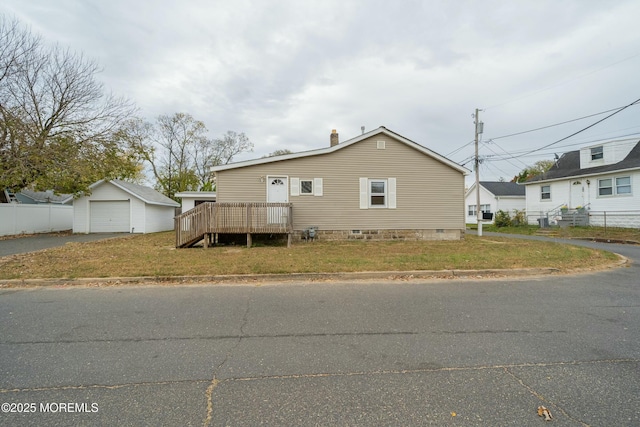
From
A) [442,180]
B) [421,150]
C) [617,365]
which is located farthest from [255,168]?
[617,365]

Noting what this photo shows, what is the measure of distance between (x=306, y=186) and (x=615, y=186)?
19.5 m

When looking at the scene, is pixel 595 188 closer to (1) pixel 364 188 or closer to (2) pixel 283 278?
(1) pixel 364 188

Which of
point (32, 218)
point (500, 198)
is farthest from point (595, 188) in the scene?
Result: point (32, 218)

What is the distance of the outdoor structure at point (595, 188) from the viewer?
720 inches

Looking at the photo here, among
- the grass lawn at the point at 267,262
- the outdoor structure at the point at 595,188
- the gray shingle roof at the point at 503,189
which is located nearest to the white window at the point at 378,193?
the grass lawn at the point at 267,262

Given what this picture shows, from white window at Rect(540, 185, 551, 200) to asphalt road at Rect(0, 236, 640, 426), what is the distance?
21.9m

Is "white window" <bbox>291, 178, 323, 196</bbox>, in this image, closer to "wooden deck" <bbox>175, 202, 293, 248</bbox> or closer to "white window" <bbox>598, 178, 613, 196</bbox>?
"wooden deck" <bbox>175, 202, 293, 248</bbox>

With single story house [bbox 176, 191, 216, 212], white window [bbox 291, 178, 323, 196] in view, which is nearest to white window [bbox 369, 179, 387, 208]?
white window [bbox 291, 178, 323, 196]

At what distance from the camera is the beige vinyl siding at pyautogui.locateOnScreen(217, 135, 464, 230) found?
42.6 feet

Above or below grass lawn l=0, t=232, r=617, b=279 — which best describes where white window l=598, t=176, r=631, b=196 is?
above

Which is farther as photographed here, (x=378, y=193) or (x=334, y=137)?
(x=334, y=137)

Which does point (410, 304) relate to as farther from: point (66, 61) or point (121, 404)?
point (66, 61)

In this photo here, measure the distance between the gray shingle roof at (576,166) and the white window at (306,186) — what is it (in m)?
18.8

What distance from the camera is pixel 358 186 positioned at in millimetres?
13656
